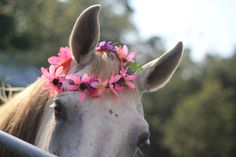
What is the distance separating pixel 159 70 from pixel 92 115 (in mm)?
920

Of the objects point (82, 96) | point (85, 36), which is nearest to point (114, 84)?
point (82, 96)

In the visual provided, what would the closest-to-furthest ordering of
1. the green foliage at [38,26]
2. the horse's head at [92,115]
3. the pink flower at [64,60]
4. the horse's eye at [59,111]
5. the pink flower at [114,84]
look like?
the horse's head at [92,115]
the horse's eye at [59,111]
the pink flower at [114,84]
the pink flower at [64,60]
the green foliage at [38,26]

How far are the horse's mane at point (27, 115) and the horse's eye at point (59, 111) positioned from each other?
1.24 ft

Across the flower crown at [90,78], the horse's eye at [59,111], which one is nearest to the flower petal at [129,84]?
the flower crown at [90,78]

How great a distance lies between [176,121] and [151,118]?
707cm

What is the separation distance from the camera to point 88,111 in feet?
9.17

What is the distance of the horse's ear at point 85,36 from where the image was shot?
3056 mm

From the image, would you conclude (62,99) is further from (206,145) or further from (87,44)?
(206,145)

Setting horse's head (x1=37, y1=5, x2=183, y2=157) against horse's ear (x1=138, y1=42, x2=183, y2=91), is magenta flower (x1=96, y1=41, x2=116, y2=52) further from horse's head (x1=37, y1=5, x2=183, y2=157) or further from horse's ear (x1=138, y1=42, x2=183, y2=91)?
horse's ear (x1=138, y1=42, x2=183, y2=91)

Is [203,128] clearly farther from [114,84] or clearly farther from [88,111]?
[88,111]

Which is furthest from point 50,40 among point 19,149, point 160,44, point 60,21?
point 160,44

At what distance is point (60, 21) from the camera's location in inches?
798

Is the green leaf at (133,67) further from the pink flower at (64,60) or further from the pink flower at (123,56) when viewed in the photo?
the pink flower at (64,60)

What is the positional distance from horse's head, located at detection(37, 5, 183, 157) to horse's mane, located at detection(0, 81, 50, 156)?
0.35 feet
